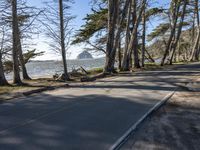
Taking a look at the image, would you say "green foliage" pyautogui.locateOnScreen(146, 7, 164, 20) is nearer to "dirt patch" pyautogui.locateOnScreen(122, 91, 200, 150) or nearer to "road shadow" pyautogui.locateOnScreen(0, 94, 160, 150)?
"road shadow" pyautogui.locateOnScreen(0, 94, 160, 150)

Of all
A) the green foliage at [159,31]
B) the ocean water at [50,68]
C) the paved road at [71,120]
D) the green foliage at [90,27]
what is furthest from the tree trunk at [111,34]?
the green foliage at [159,31]

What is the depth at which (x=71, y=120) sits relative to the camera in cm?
787

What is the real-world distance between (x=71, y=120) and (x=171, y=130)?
2531mm

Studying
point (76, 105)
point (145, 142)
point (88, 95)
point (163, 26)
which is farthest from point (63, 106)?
point (163, 26)

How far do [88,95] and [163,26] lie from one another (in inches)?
1851

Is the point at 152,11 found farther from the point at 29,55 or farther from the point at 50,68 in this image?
the point at 50,68

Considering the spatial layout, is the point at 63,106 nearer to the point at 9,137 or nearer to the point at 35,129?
the point at 35,129

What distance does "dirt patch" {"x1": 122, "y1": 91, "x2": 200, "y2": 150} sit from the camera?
576 cm

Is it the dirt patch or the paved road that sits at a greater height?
the paved road

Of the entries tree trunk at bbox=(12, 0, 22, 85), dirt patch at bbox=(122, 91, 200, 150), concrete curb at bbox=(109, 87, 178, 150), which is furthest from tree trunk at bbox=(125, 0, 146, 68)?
dirt patch at bbox=(122, 91, 200, 150)

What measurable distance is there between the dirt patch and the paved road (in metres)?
0.44

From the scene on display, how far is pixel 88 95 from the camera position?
41.2ft

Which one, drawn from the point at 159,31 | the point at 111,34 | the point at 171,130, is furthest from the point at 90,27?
the point at 171,130

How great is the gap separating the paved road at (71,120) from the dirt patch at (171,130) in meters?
0.44
